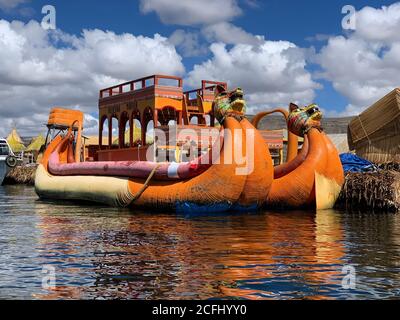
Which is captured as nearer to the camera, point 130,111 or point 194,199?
point 194,199

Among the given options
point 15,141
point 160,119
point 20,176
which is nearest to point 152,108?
point 160,119

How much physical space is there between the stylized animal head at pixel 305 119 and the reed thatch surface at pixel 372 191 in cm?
180

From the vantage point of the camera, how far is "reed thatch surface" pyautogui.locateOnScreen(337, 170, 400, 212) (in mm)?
13508

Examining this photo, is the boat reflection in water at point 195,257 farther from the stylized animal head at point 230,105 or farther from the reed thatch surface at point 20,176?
the reed thatch surface at point 20,176

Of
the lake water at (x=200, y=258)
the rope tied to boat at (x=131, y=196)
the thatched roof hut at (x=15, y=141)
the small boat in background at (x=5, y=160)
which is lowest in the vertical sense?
the lake water at (x=200, y=258)

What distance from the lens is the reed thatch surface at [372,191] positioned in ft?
44.3

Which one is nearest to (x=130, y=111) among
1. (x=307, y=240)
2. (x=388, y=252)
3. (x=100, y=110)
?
(x=100, y=110)

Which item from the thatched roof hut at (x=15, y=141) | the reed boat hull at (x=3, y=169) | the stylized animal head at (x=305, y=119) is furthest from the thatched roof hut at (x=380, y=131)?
the thatched roof hut at (x=15, y=141)

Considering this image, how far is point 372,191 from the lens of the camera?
13992 millimetres

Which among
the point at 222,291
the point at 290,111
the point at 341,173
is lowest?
the point at 222,291

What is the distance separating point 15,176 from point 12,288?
3503cm

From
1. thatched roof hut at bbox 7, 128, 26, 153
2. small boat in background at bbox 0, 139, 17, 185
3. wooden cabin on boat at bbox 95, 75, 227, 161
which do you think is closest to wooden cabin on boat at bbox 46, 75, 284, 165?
wooden cabin on boat at bbox 95, 75, 227, 161

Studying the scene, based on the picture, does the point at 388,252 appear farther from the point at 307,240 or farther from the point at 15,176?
the point at 15,176
